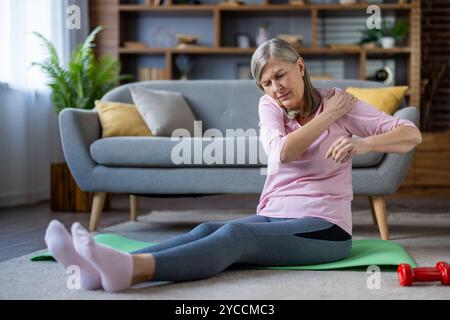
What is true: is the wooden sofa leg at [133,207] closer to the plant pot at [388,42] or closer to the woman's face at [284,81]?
the woman's face at [284,81]

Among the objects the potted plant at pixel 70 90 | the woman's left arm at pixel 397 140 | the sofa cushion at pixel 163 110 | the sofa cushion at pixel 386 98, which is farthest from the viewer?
the potted plant at pixel 70 90

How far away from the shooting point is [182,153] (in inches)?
131

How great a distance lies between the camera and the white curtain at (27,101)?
15.8 ft

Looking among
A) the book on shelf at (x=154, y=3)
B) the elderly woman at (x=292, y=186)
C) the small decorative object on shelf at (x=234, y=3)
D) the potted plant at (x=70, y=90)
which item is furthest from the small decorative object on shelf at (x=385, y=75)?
the elderly woman at (x=292, y=186)

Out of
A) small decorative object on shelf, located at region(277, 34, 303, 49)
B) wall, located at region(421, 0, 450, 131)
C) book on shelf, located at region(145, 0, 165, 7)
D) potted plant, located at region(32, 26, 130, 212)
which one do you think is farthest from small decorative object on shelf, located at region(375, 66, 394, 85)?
potted plant, located at region(32, 26, 130, 212)

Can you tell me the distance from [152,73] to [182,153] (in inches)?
125

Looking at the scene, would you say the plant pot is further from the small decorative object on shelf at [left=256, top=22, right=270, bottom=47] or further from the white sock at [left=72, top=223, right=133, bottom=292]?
the white sock at [left=72, top=223, right=133, bottom=292]

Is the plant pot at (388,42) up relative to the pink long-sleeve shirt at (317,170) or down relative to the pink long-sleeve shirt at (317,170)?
up

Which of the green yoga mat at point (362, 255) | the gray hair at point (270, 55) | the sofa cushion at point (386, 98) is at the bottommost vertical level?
the green yoga mat at point (362, 255)

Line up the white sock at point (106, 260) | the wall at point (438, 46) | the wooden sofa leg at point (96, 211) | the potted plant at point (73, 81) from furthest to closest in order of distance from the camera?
the wall at point (438, 46)
the potted plant at point (73, 81)
the wooden sofa leg at point (96, 211)
the white sock at point (106, 260)

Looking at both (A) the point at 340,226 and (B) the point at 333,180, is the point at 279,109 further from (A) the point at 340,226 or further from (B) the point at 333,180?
(A) the point at 340,226

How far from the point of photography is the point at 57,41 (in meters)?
5.53

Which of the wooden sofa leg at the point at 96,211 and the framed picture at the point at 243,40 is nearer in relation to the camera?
the wooden sofa leg at the point at 96,211

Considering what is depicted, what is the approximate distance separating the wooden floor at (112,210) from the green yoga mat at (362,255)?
373mm
